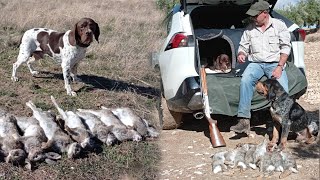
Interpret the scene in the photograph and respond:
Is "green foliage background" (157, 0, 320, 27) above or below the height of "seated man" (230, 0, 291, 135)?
below

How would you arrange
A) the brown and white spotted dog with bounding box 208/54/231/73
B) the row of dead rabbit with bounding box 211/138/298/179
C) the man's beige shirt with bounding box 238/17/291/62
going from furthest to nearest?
the brown and white spotted dog with bounding box 208/54/231/73, the man's beige shirt with bounding box 238/17/291/62, the row of dead rabbit with bounding box 211/138/298/179

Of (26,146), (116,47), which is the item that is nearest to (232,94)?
(26,146)

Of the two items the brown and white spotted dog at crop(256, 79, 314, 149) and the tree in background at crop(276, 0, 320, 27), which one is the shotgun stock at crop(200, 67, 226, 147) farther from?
the tree in background at crop(276, 0, 320, 27)

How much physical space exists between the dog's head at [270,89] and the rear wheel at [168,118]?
1.31 metres

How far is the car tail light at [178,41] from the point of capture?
236 inches

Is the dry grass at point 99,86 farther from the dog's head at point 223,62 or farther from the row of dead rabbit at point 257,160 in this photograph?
the dog's head at point 223,62

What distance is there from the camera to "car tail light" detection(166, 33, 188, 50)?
19.7ft

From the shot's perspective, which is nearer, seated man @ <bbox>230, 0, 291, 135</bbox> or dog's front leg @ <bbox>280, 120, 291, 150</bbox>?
dog's front leg @ <bbox>280, 120, 291, 150</bbox>

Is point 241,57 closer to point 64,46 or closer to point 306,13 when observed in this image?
point 64,46

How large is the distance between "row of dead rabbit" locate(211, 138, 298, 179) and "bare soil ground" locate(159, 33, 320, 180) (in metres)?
0.06

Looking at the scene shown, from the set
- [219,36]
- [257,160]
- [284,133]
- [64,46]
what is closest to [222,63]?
[219,36]

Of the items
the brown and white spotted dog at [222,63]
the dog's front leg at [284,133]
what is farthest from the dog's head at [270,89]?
the brown and white spotted dog at [222,63]

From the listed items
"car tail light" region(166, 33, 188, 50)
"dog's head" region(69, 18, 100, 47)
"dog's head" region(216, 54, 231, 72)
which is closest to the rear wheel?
"car tail light" region(166, 33, 188, 50)

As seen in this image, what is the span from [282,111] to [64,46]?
14.4 feet
